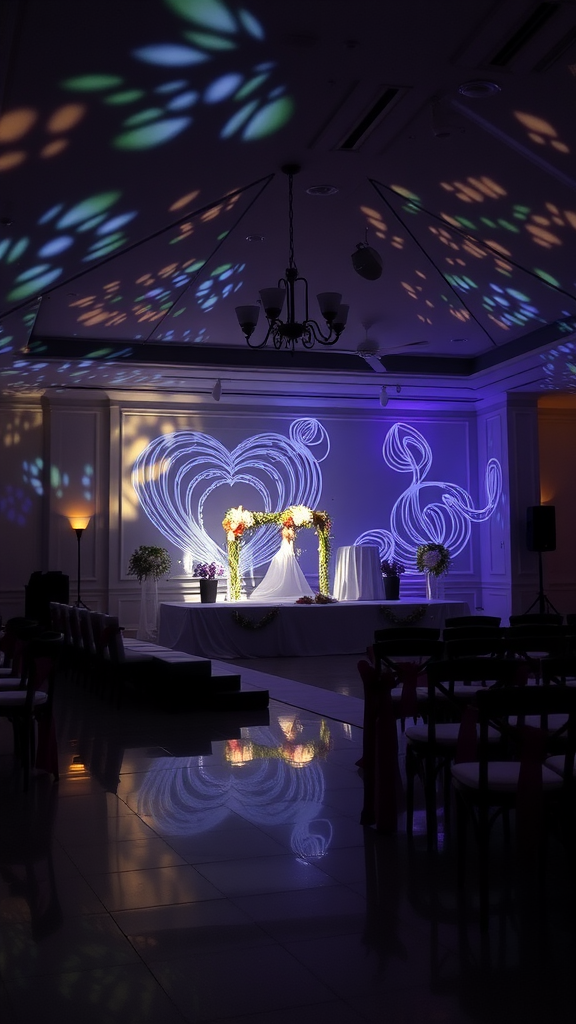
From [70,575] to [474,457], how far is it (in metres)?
6.35

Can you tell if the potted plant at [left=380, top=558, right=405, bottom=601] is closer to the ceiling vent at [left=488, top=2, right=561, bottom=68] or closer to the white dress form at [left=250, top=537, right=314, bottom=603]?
the white dress form at [left=250, top=537, right=314, bottom=603]

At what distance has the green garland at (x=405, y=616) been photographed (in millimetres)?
12438

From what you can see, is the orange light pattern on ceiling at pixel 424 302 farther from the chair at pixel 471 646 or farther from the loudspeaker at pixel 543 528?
the chair at pixel 471 646

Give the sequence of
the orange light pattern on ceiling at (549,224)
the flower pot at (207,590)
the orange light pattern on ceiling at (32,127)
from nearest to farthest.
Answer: the orange light pattern on ceiling at (32,127) < the orange light pattern on ceiling at (549,224) < the flower pot at (207,590)

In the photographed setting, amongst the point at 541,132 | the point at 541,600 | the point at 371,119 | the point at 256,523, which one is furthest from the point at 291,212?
the point at 541,600

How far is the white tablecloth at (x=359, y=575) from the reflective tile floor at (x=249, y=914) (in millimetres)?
7783

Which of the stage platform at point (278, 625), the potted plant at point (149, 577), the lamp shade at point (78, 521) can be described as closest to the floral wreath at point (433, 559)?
the stage platform at point (278, 625)

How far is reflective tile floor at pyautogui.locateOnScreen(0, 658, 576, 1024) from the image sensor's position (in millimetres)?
2551

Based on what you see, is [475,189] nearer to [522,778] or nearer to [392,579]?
[522,778]

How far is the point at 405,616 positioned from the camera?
12.5 meters

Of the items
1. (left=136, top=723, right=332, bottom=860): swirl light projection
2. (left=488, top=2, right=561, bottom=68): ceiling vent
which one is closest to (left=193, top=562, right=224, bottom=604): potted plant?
(left=136, top=723, right=332, bottom=860): swirl light projection

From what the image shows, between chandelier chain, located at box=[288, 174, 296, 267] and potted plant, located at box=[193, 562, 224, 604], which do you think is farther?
potted plant, located at box=[193, 562, 224, 604]

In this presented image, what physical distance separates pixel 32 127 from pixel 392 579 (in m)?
8.91

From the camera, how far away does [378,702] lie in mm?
4301
